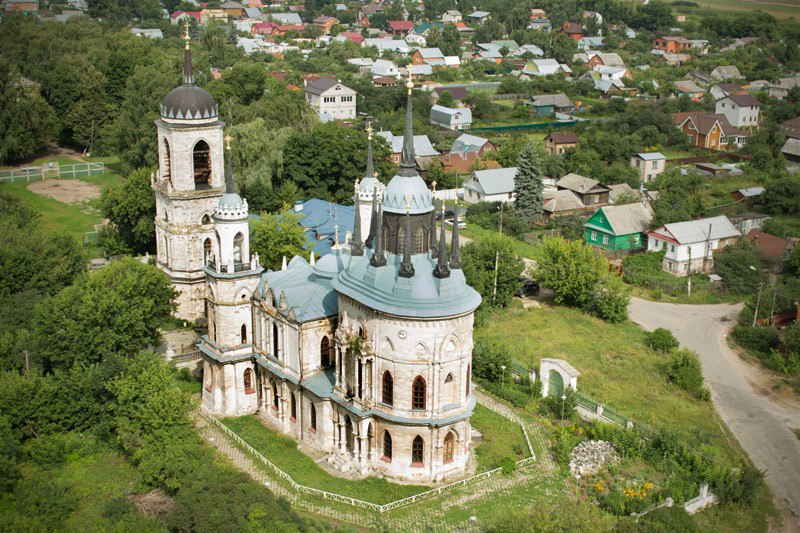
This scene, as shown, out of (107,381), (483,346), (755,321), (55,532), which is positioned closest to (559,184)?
(755,321)

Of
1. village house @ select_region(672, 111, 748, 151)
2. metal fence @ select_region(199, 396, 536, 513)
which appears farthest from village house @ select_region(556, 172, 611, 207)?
metal fence @ select_region(199, 396, 536, 513)

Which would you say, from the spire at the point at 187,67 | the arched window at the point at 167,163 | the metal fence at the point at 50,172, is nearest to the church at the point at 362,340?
the arched window at the point at 167,163

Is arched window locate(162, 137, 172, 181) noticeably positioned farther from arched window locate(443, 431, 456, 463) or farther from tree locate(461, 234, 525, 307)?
arched window locate(443, 431, 456, 463)

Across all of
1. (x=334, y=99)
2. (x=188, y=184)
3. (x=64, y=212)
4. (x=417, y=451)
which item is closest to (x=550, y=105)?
(x=334, y=99)

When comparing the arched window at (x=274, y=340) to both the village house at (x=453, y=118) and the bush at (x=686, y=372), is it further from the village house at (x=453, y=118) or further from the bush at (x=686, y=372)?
the village house at (x=453, y=118)

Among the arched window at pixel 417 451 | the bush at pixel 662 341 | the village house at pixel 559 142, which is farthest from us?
the village house at pixel 559 142

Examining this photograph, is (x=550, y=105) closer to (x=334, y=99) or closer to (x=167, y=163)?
(x=334, y=99)
